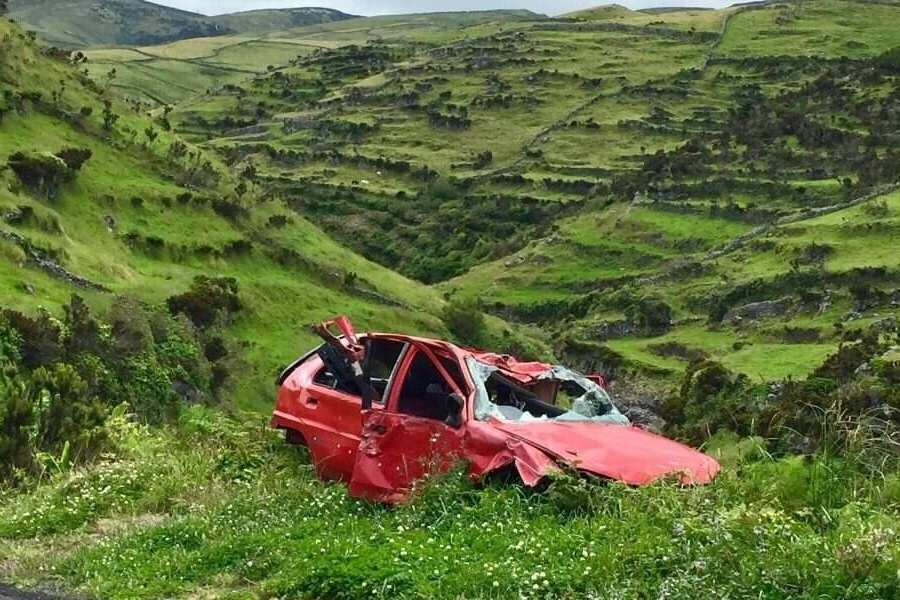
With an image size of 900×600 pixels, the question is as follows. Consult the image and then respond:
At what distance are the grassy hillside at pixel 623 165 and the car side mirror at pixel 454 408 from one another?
32795 millimetres

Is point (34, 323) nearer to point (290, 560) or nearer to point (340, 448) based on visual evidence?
point (340, 448)

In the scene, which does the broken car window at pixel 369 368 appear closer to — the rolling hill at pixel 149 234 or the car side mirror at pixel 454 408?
the car side mirror at pixel 454 408

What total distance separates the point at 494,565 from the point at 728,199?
6836 centimetres

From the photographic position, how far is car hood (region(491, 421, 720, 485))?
27.7ft

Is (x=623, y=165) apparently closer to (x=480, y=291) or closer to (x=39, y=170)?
(x=480, y=291)

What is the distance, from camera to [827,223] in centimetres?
6053

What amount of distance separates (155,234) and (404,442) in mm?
35347

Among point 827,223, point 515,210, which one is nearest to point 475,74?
point 515,210

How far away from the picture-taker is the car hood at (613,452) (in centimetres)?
845

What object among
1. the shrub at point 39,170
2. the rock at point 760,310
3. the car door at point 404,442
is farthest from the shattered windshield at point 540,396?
the rock at point 760,310

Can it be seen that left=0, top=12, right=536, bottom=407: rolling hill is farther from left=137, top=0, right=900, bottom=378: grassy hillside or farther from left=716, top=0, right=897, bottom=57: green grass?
left=716, top=0, right=897, bottom=57: green grass

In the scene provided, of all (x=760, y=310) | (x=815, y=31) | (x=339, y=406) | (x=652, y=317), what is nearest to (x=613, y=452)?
(x=339, y=406)

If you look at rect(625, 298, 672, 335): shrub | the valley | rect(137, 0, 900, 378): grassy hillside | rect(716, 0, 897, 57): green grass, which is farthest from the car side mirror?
rect(716, 0, 897, 57): green grass

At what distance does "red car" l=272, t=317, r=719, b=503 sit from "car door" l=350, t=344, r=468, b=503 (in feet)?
0.04
